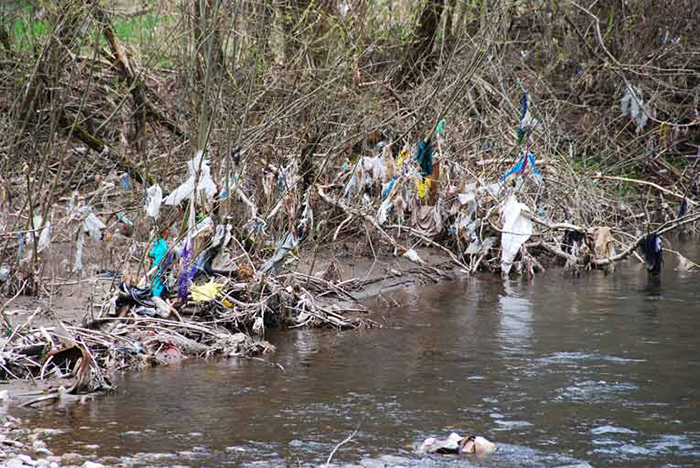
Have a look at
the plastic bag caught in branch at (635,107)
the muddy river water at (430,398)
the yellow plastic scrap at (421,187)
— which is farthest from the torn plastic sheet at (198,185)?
the plastic bag caught in branch at (635,107)

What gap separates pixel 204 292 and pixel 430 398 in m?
2.71

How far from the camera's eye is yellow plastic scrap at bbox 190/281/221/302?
1005 cm

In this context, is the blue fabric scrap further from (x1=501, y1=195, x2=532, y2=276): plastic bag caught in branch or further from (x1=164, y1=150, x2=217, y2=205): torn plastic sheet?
(x1=164, y1=150, x2=217, y2=205): torn plastic sheet

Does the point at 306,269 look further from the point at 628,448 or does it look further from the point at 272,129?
the point at 628,448

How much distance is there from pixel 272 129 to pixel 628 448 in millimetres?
5970

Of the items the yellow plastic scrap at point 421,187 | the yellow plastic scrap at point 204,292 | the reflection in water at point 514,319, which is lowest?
the reflection in water at point 514,319

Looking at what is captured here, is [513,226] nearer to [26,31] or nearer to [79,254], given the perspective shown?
[79,254]

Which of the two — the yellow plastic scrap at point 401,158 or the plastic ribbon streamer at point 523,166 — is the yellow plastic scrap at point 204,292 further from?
the plastic ribbon streamer at point 523,166

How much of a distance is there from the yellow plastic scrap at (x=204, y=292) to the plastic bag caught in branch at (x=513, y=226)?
365 centimetres

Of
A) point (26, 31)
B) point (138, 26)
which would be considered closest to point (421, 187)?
point (138, 26)

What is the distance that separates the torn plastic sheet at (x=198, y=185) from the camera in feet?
31.4

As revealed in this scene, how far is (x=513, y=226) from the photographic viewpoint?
12.6 meters

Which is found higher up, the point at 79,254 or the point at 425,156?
the point at 425,156

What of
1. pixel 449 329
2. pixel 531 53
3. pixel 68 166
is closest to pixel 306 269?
pixel 449 329
